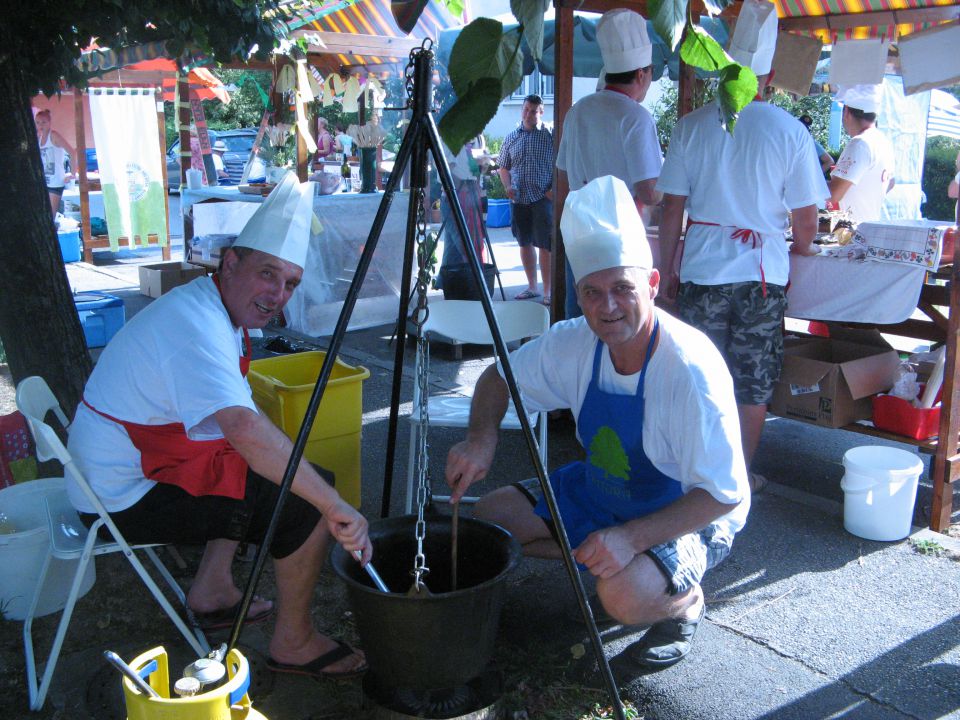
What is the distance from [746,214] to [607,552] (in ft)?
6.50

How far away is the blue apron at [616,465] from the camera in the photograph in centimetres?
255

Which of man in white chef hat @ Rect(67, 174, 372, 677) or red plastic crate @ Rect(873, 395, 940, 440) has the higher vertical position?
man in white chef hat @ Rect(67, 174, 372, 677)

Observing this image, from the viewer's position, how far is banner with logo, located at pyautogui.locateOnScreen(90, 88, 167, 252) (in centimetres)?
1025

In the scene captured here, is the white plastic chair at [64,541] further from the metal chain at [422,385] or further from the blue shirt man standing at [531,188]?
the blue shirt man standing at [531,188]

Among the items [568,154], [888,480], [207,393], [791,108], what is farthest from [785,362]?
[791,108]

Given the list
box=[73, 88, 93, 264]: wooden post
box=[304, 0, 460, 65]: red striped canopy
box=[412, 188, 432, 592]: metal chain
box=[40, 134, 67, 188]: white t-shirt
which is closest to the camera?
box=[412, 188, 432, 592]: metal chain

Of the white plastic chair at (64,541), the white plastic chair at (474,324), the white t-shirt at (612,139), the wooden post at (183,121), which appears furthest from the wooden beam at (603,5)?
the wooden post at (183,121)

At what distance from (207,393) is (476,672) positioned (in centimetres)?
Answer: 101

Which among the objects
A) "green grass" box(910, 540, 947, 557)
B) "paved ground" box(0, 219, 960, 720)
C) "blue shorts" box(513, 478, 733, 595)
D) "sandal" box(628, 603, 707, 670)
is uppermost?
"blue shorts" box(513, 478, 733, 595)

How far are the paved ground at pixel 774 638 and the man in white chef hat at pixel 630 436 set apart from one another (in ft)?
0.60

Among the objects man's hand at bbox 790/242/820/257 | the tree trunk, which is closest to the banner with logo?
the tree trunk

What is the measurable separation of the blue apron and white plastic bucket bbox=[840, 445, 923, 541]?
1.36 meters

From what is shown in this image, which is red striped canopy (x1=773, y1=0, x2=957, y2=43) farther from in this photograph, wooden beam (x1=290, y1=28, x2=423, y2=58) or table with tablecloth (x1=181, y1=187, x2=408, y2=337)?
wooden beam (x1=290, y1=28, x2=423, y2=58)

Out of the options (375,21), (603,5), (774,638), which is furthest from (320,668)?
(375,21)
